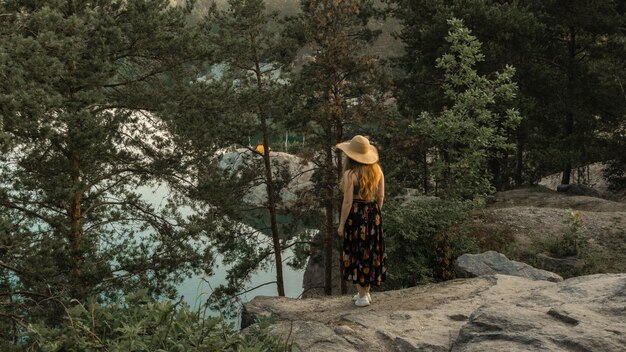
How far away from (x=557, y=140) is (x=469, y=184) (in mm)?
10966

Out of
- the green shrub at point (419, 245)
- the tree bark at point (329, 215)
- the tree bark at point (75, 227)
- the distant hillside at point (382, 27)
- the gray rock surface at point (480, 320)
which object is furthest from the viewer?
the distant hillside at point (382, 27)

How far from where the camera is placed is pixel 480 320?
591 cm

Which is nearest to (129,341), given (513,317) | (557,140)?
(513,317)

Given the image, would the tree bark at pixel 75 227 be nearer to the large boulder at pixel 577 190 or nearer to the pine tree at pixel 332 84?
the pine tree at pixel 332 84

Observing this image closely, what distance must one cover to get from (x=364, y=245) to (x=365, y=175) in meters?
0.98

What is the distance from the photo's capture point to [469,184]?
576 inches

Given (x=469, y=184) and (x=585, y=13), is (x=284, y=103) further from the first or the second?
(x=585, y=13)

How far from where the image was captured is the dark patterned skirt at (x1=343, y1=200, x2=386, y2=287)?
8461 millimetres

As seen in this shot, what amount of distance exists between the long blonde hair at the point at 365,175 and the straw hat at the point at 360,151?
83mm

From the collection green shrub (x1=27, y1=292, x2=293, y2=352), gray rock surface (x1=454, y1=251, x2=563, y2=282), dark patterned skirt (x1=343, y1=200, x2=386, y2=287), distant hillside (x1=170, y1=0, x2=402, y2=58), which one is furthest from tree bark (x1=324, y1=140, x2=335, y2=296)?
distant hillside (x1=170, y1=0, x2=402, y2=58)

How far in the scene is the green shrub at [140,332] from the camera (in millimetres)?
3541

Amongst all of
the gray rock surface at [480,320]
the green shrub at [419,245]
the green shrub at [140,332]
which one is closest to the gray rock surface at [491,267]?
the green shrub at [419,245]

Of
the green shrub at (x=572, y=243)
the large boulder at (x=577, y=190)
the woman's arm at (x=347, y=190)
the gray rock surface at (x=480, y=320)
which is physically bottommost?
the gray rock surface at (x=480, y=320)

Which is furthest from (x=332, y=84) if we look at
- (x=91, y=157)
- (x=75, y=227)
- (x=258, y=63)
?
(x=75, y=227)
